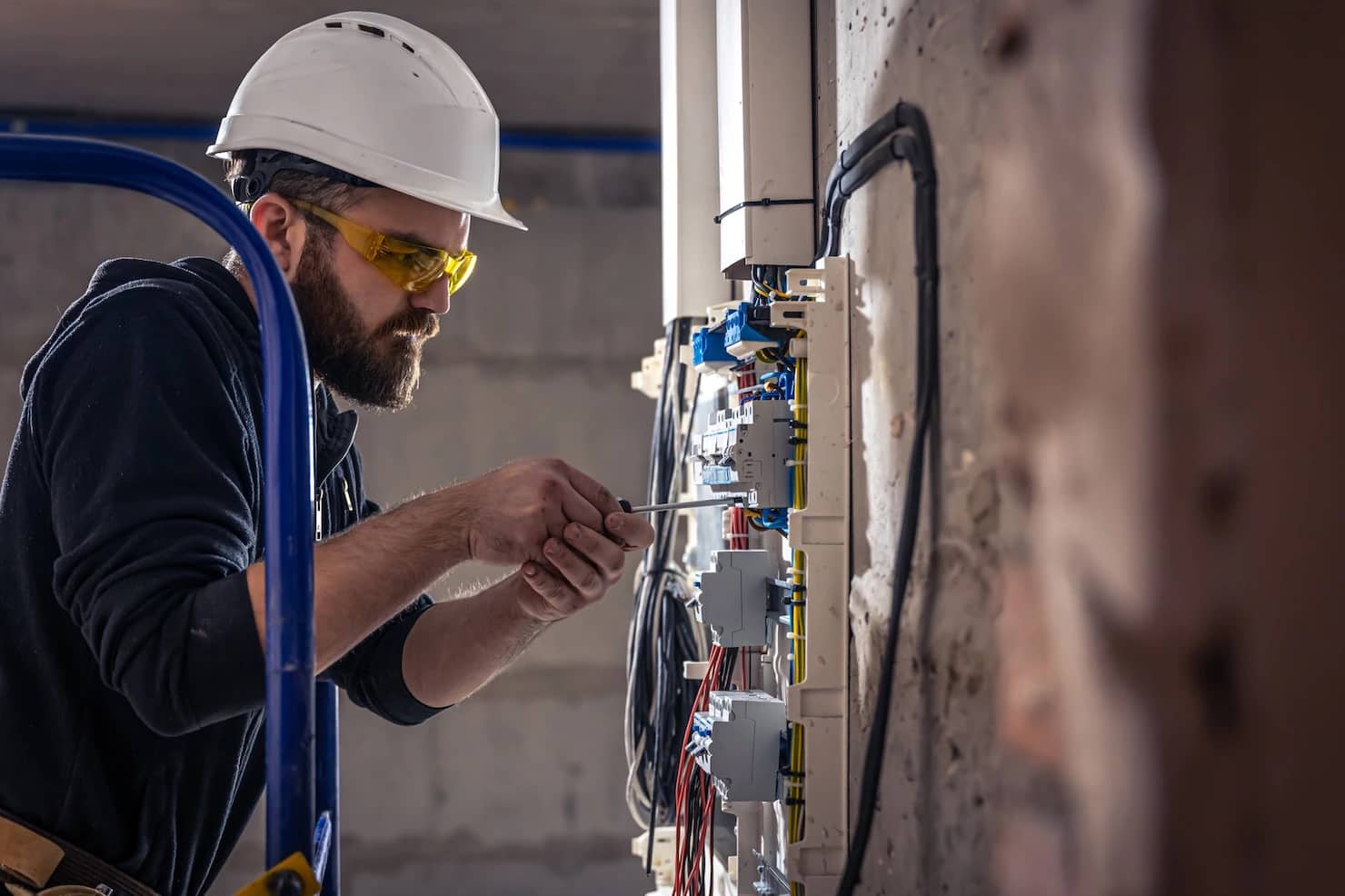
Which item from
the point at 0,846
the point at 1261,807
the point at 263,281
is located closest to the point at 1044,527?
the point at 1261,807

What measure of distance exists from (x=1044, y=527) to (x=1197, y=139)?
24 cm

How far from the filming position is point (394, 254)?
4.00 feet

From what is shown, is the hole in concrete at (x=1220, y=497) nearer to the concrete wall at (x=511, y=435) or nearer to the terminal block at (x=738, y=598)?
the terminal block at (x=738, y=598)

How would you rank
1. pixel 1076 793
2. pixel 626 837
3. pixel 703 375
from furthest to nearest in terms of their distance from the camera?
pixel 626 837, pixel 703 375, pixel 1076 793

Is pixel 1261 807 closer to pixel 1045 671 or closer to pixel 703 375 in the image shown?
pixel 1045 671

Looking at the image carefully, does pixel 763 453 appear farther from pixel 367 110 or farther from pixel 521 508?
pixel 367 110

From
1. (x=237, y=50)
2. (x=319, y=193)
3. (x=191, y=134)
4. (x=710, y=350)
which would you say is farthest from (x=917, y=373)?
(x=191, y=134)

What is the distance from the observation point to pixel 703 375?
5.98 ft

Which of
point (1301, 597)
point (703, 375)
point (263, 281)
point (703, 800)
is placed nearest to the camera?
point (1301, 597)

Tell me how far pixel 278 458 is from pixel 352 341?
0.53 metres

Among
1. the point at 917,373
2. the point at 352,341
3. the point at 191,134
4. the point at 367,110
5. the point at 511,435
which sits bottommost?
the point at 917,373

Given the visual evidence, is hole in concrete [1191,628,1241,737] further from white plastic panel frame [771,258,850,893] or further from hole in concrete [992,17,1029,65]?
white plastic panel frame [771,258,850,893]

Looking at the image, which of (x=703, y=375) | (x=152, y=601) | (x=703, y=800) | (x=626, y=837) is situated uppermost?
(x=703, y=375)

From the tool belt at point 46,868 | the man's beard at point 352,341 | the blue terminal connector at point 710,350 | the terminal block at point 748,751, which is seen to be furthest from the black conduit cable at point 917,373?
the tool belt at point 46,868
